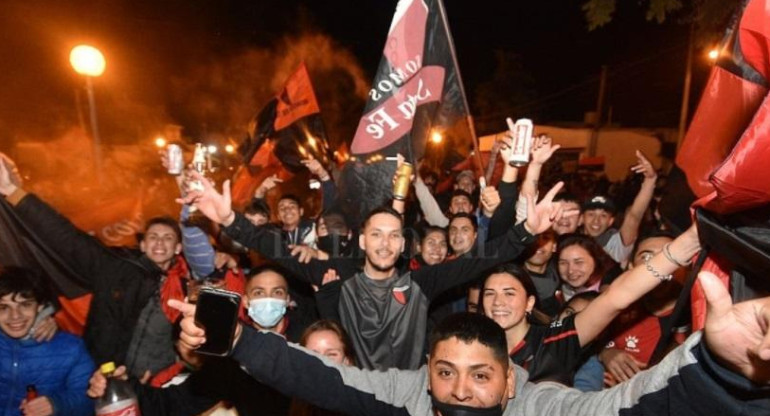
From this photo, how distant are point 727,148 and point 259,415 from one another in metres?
2.62

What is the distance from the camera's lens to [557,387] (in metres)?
2.22

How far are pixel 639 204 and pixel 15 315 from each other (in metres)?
5.14

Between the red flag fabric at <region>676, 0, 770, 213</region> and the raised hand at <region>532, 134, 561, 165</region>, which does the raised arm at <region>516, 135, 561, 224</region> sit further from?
the red flag fabric at <region>676, 0, 770, 213</region>

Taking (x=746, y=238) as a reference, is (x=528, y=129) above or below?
above

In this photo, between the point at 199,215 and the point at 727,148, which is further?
the point at 199,215

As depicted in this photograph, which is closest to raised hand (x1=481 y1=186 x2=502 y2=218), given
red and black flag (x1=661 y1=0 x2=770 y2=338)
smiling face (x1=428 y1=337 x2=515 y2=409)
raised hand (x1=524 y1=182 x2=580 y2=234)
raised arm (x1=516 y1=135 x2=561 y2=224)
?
raised arm (x1=516 y1=135 x2=561 y2=224)

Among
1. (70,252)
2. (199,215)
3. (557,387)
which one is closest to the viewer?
(557,387)

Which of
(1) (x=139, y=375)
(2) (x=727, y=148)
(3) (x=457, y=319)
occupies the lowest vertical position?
(1) (x=139, y=375)

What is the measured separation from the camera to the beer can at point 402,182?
13.8 feet

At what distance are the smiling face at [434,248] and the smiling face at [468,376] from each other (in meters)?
2.79

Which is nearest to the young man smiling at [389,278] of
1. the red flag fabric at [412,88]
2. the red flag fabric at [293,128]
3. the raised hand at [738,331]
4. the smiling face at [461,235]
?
the red flag fabric at [412,88]

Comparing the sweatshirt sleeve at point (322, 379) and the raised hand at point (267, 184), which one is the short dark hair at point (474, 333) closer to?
the sweatshirt sleeve at point (322, 379)

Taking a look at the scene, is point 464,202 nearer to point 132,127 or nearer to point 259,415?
point 259,415

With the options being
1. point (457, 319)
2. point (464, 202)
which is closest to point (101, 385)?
point (457, 319)
